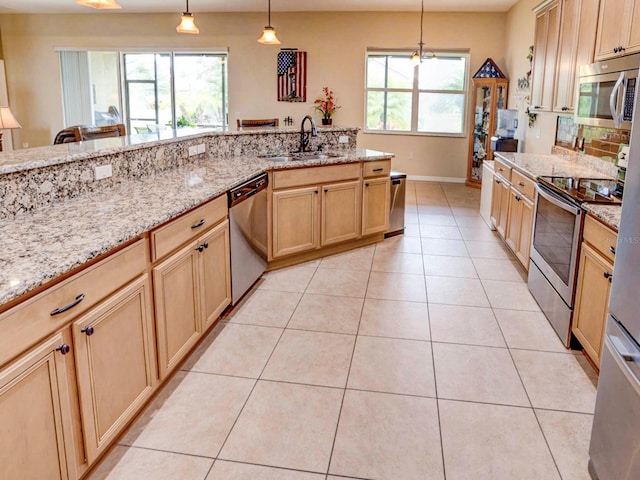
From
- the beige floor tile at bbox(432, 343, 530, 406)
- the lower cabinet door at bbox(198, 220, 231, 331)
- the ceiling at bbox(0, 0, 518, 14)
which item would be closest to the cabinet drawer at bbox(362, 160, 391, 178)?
the lower cabinet door at bbox(198, 220, 231, 331)

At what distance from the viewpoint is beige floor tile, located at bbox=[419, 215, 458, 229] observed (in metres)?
6.01

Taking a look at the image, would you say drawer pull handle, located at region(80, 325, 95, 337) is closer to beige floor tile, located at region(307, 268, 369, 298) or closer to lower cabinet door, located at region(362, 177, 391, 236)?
beige floor tile, located at region(307, 268, 369, 298)

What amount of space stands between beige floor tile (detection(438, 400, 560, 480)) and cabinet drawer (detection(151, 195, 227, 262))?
1466mm

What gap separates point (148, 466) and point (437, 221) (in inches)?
187

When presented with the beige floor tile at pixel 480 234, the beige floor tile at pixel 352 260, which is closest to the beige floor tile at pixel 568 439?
the beige floor tile at pixel 352 260

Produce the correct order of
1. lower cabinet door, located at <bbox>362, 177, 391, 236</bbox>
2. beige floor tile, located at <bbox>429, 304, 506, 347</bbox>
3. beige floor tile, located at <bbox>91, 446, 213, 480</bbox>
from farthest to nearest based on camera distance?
lower cabinet door, located at <bbox>362, 177, 391, 236</bbox> → beige floor tile, located at <bbox>429, 304, 506, 347</bbox> → beige floor tile, located at <bbox>91, 446, 213, 480</bbox>

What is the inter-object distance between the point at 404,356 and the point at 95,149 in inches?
80.2

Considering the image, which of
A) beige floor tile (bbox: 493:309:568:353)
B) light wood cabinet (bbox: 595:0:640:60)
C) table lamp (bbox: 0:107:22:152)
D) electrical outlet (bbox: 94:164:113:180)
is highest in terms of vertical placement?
light wood cabinet (bbox: 595:0:640:60)

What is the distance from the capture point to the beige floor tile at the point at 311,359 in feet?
8.83

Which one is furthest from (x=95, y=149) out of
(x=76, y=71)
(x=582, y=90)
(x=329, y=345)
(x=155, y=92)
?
(x=76, y=71)

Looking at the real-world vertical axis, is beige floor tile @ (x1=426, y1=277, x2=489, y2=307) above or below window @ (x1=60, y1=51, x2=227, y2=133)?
below

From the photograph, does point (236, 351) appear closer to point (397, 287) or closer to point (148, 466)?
point (148, 466)

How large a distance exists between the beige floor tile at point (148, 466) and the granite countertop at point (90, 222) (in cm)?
85

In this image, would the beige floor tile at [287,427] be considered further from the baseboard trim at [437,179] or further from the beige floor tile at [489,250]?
the baseboard trim at [437,179]
